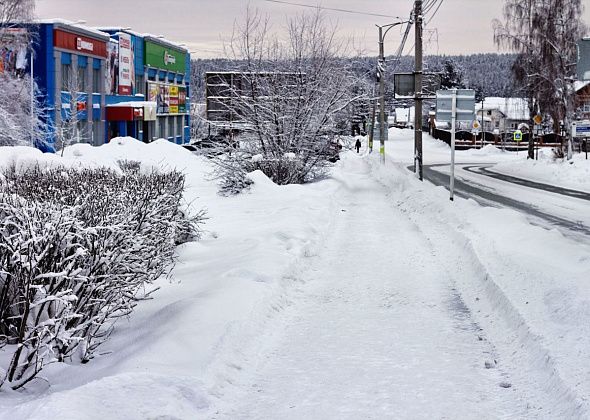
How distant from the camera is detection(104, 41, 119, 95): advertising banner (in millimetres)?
55062

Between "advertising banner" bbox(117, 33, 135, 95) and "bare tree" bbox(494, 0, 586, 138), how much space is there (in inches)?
1024

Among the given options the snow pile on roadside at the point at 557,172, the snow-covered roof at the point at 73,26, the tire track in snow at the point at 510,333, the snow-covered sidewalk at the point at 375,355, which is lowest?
the snow-covered sidewalk at the point at 375,355

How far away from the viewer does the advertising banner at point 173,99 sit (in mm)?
74125

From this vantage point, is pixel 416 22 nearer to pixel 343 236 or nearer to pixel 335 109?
pixel 335 109

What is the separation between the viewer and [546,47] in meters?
46.2

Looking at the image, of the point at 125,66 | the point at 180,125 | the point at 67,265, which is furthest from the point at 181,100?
the point at 67,265

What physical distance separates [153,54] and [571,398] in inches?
2521

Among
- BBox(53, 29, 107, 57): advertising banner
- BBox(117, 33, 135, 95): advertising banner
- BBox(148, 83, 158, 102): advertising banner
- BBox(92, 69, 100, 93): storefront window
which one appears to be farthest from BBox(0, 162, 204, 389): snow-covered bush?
BBox(148, 83, 158, 102): advertising banner

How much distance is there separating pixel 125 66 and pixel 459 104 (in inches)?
1658

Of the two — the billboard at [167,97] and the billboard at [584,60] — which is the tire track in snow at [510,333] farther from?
the billboard at [167,97]

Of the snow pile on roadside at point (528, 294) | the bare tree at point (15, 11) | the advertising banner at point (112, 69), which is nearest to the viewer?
the snow pile on roadside at point (528, 294)

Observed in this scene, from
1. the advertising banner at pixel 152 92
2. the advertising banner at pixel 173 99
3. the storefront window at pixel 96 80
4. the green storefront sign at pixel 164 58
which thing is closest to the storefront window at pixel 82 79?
the storefront window at pixel 96 80

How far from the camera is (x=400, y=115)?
187m

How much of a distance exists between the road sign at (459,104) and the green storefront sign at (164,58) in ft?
155
